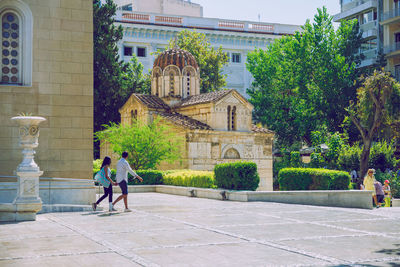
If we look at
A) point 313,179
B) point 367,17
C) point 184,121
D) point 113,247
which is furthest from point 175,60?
point 113,247

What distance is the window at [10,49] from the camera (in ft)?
51.0

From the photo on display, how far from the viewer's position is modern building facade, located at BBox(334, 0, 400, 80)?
46.3 m

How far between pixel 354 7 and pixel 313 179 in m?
36.9

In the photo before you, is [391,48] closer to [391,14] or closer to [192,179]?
[391,14]

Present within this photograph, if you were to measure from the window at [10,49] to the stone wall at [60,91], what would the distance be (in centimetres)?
49

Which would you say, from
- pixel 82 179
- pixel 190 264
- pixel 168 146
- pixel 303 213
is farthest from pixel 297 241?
pixel 168 146

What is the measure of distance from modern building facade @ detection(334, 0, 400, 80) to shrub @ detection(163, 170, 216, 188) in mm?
28065

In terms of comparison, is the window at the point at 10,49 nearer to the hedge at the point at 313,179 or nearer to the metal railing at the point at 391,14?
the hedge at the point at 313,179

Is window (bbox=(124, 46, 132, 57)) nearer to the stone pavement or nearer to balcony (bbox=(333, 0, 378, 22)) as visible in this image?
balcony (bbox=(333, 0, 378, 22))

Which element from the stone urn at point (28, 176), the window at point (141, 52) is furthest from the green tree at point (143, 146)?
the window at point (141, 52)

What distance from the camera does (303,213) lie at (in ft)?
46.1

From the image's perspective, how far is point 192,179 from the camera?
23719mm

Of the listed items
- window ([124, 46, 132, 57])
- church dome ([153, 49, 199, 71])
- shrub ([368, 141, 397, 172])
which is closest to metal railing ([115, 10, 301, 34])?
window ([124, 46, 132, 57])

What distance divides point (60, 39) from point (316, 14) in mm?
34954
